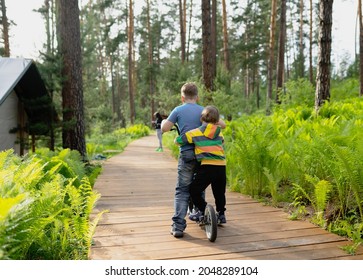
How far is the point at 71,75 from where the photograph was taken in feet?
32.8

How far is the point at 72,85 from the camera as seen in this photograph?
1007cm

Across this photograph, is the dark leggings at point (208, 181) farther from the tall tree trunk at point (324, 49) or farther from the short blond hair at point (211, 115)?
the tall tree trunk at point (324, 49)

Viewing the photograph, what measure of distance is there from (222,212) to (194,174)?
59cm

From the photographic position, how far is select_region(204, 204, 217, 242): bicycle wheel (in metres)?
3.63

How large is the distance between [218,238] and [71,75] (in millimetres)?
7731

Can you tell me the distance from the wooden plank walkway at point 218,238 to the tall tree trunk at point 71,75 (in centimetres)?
483

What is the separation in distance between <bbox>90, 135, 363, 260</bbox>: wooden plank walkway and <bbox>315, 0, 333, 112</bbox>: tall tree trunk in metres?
4.26

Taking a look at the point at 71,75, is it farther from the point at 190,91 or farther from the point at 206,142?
the point at 206,142

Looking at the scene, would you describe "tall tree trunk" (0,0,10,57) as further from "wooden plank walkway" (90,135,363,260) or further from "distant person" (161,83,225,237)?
"distant person" (161,83,225,237)

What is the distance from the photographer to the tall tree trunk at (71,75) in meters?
9.72

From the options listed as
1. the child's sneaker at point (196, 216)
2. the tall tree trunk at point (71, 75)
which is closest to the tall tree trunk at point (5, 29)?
the tall tree trunk at point (71, 75)

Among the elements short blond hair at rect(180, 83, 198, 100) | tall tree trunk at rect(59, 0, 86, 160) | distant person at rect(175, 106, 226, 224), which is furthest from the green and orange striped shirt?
tall tree trunk at rect(59, 0, 86, 160)

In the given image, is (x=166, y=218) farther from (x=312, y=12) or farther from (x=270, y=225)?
(x=312, y=12)

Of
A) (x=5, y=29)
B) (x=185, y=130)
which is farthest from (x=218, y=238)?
(x=5, y=29)
